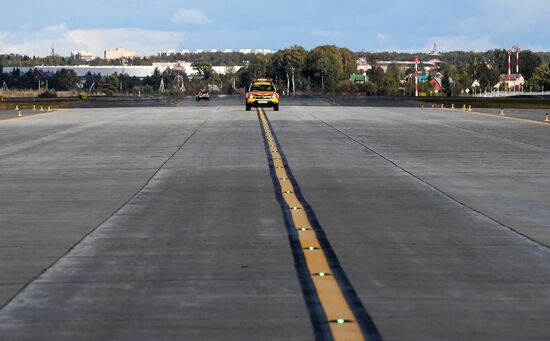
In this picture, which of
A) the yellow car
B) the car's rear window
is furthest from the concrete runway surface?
the car's rear window

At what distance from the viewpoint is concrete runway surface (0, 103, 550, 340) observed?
26.8ft

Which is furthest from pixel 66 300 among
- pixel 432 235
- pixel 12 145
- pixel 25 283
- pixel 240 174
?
pixel 12 145

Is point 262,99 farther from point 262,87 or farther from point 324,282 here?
point 324,282

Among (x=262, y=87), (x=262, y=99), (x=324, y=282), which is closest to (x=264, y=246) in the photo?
(x=324, y=282)

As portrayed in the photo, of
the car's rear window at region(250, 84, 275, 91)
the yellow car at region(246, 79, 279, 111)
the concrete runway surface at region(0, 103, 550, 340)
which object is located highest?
the concrete runway surface at region(0, 103, 550, 340)

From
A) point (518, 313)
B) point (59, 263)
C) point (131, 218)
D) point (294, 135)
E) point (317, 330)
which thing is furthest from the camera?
point (294, 135)

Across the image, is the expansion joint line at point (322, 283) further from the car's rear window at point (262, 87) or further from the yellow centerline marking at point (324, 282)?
the car's rear window at point (262, 87)

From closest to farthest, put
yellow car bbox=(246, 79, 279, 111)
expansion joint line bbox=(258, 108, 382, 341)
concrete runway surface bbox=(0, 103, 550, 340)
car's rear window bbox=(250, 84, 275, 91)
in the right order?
1. expansion joint line bbox=(258, 108, 382, 341)
2. concrete runway surface bbox=(0, 103, 550, 340)
3. yellow car bbox=(246, 79, 279, 111)
4. car's rear window bbox=(250, 84, 275, 91)

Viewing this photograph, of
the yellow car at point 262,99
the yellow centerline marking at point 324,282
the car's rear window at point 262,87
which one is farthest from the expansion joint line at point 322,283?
the car's rear window at point 262,87

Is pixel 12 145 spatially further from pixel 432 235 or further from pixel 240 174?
pixel 432 235

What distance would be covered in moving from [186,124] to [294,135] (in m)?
10.8

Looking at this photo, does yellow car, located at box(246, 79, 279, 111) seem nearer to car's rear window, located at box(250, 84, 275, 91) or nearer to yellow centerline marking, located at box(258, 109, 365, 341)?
car's rear window, located at box(250, 84, 275, 91)

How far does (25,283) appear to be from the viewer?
9.85 meters

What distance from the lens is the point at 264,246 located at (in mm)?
11969
